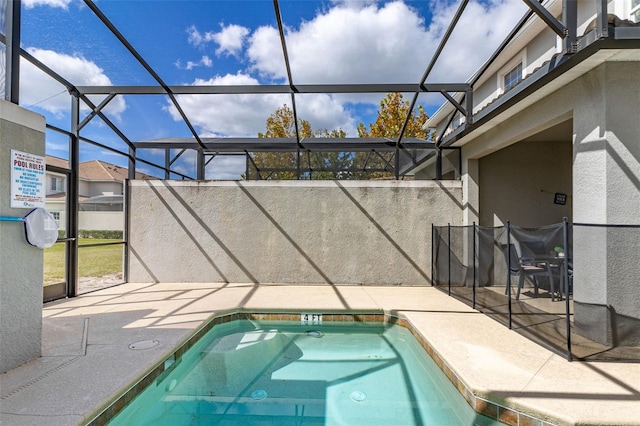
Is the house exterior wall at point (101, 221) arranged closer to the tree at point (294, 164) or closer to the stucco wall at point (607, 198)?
the tree at point (294, 164)

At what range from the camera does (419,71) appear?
6809 millimetres

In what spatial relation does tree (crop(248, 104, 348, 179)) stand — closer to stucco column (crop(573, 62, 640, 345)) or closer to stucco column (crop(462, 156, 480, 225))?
stucco column (crop(462, 156, 480, 225))

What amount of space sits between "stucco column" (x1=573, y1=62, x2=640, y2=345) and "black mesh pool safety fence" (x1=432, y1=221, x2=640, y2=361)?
0.03 ft

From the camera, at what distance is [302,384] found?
3908 millimetres

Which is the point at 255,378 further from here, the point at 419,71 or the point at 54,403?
the point at 419,71

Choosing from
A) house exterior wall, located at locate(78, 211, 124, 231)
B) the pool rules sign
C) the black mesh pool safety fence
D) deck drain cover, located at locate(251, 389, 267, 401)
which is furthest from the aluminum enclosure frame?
deck drain cover, located at locate(251, 389, 267, 401)

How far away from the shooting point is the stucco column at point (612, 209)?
3762mm

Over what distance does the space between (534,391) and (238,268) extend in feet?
20.9

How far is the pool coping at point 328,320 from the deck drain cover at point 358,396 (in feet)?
3.13

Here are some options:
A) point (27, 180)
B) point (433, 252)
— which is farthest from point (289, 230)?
point (27, 180)

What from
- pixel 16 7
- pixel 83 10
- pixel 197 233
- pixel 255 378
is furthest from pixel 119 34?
pixel 255 378

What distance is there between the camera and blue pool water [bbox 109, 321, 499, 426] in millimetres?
3203

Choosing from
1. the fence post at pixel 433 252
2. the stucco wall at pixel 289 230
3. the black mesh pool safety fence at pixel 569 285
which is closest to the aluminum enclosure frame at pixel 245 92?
the stucco wall at pixel 289 230

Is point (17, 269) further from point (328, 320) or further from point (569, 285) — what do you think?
point (569, 285)
